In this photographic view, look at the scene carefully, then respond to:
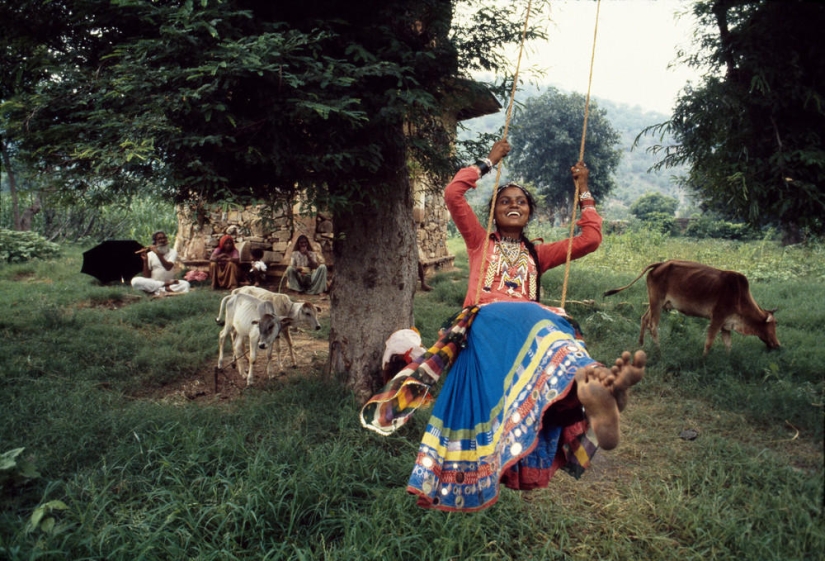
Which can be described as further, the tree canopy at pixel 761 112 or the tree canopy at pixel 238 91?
the tree canopy at pixel 238 91

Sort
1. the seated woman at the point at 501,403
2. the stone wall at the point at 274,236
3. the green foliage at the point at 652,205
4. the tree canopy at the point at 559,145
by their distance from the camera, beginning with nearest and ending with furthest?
1. the seated woman at the point at 501,403
2. the stone wall at the point at 274,236
3. the tree canopy at the point at 559,145
4. the green foliage at the point at 652,205

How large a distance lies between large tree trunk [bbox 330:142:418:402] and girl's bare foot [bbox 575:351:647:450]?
2.77 meters

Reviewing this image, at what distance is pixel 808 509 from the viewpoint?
2.99 metres

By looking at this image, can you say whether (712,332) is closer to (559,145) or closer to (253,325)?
(253,325)

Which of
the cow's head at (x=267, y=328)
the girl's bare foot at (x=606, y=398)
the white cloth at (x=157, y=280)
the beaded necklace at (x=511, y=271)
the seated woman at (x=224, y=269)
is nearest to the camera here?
the girl's bare foot at (x=606, y=398)

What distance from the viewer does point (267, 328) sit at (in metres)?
4.96

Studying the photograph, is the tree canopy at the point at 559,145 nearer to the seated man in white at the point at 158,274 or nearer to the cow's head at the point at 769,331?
the seated man in white at the point at 158,274

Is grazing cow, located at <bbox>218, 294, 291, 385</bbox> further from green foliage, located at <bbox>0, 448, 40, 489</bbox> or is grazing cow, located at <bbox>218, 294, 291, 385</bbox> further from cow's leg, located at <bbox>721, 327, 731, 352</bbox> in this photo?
cow's leg, located at <bbox>721, 327, 731, 352</bbox>

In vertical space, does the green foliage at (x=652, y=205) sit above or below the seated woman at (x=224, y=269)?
above

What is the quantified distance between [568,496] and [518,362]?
60.1 inches

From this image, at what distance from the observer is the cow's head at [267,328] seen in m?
4.92

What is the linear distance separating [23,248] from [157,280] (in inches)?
245

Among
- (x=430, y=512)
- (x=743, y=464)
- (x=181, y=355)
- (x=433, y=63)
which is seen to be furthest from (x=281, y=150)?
(x=743, y=464)

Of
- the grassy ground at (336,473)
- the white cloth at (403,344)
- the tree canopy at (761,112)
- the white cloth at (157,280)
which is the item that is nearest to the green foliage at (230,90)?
the white cloth at (403,344)
